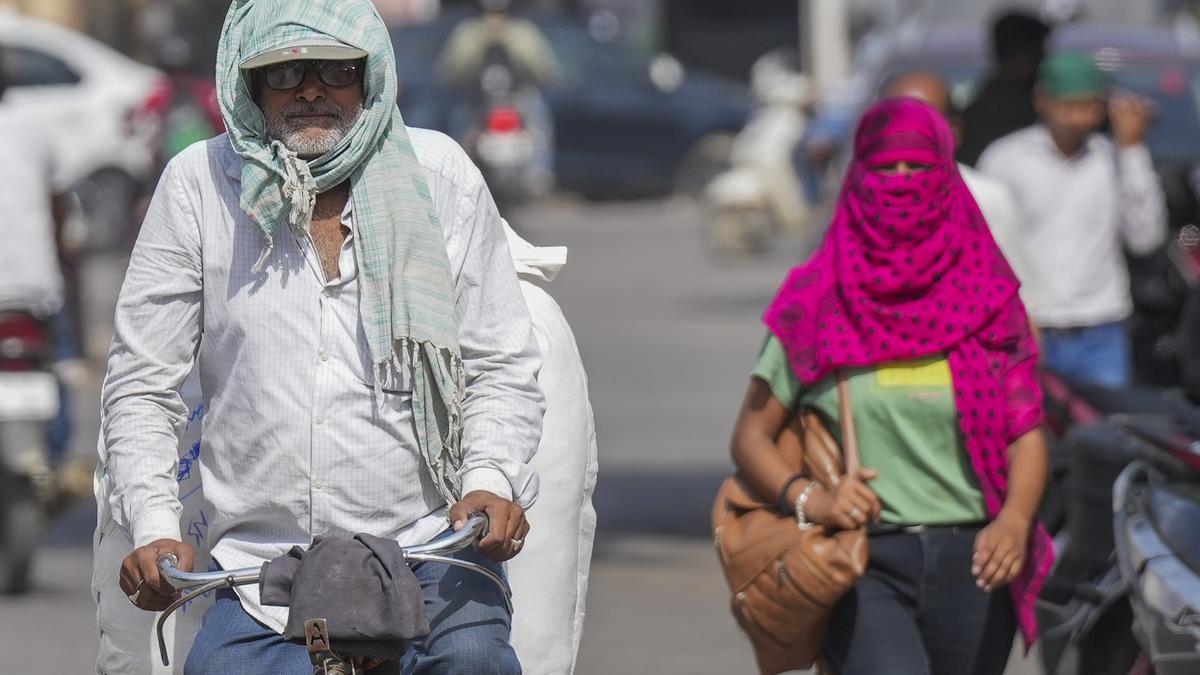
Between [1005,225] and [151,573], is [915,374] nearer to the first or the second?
[151,573]

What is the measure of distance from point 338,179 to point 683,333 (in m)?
13.3

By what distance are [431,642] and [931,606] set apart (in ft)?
4.47

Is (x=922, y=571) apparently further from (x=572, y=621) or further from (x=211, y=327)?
(x=211, y=327)

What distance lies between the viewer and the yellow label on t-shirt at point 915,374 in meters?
5.15

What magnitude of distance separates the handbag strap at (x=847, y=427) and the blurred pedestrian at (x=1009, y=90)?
14.7 ft

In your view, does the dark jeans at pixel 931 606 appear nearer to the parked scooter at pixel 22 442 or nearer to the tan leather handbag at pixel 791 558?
the tan leather handbag at pixel 791 558

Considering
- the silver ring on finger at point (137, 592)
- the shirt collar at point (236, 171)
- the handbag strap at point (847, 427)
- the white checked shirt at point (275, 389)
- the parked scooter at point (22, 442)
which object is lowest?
the parked scooter at point (22, 442)

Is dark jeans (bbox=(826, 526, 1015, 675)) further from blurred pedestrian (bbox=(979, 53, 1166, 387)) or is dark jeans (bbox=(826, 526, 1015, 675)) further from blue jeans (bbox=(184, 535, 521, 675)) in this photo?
blurred pedestrian (bbox=(979, 53, 1166, 387))

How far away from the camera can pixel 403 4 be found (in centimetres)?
4019

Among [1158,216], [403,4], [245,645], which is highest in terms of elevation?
[245,645]

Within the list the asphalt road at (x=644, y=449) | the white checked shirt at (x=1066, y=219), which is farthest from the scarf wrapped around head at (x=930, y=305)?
the white checked shirt at (x=1066, y=219)

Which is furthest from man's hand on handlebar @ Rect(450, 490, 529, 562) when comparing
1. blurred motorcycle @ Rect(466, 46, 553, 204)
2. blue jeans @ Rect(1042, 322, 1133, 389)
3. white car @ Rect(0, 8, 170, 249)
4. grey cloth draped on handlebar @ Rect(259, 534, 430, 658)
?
blurred motorcycle @ Rect(466, 46, 553, 204)

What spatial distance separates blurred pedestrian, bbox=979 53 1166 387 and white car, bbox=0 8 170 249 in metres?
14.3

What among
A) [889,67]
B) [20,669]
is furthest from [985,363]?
[889,67]
